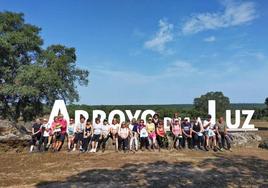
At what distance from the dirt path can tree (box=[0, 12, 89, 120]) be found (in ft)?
41.4

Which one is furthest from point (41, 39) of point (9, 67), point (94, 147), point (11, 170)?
point (11, 170)

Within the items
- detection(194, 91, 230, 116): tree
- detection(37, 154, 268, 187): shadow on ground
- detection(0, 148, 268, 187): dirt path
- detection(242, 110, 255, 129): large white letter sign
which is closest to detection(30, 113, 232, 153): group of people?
detection(0, 148, 268, 187): dirt path

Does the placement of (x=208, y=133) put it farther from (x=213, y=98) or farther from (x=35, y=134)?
(x=213, y=98)

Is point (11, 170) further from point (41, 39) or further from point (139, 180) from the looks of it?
point (41, 39)

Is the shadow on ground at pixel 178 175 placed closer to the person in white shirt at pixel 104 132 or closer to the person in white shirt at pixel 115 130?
the person in white shirt at pixel 115 130

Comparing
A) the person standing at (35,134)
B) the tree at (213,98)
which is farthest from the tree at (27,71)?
the tree at (213,98)

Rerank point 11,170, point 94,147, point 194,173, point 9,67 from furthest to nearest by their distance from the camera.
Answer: point 9,67
point 94,147
point 11,170
point 194,173

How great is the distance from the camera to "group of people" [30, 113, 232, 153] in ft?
55.8

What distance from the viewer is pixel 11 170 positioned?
43.4ft

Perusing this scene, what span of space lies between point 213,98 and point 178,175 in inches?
1292

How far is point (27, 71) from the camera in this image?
28844 millimetres

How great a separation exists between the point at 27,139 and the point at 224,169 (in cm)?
920

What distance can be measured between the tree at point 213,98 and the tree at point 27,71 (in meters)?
15.0

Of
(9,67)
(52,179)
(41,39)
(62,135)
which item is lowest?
(52,179)
